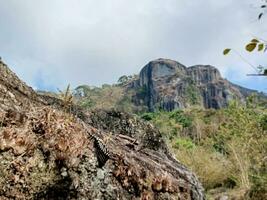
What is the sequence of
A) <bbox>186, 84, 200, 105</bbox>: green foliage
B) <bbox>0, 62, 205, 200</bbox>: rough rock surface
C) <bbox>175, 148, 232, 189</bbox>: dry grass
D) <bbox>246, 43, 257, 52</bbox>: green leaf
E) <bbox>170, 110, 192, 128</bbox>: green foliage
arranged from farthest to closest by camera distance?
<bbox>186, 84, 200, 105</bbox>: green foliage, <bbox>170, 110, 192, 128</bbox>: green foliage, <bbox>175, 148, 232, 189</bbox>: dry grass, <bbox>0, 62, 205, 200</bbox>: rough rock surface, <bbox>246, 43, 257, 52</bbox>: green leaf

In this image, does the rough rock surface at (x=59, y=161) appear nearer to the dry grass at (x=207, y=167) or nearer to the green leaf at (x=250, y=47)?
the green leaf at (x=250, y=47)

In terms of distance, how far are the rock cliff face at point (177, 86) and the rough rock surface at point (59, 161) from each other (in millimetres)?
110629

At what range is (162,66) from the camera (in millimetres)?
150625

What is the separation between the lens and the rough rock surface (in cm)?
351

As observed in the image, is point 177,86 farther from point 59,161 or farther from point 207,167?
point 59,161

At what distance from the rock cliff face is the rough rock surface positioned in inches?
4355

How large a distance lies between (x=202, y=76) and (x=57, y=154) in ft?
Result: 481

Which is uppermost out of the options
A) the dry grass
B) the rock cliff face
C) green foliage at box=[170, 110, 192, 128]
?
the rock cliff face

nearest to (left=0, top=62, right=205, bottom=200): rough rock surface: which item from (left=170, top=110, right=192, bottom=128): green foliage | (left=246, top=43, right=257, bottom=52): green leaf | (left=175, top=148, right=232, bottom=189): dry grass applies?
(left=246, top=43, right=257, bottom=52): green leaf

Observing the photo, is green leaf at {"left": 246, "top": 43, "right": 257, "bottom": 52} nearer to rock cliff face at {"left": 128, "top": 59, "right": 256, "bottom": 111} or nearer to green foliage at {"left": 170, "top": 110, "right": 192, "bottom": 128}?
green foliage at {"left": 170, "top": 110, "right": 192, "bottom": 128}

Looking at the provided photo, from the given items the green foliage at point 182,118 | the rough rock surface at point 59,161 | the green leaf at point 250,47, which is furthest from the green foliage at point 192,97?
the green leaf at point 250,47

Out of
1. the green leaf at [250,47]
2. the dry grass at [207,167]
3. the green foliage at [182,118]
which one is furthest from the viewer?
the green foliage at [182,118]

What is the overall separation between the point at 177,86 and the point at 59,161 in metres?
126

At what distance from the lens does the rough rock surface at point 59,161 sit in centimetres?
351
